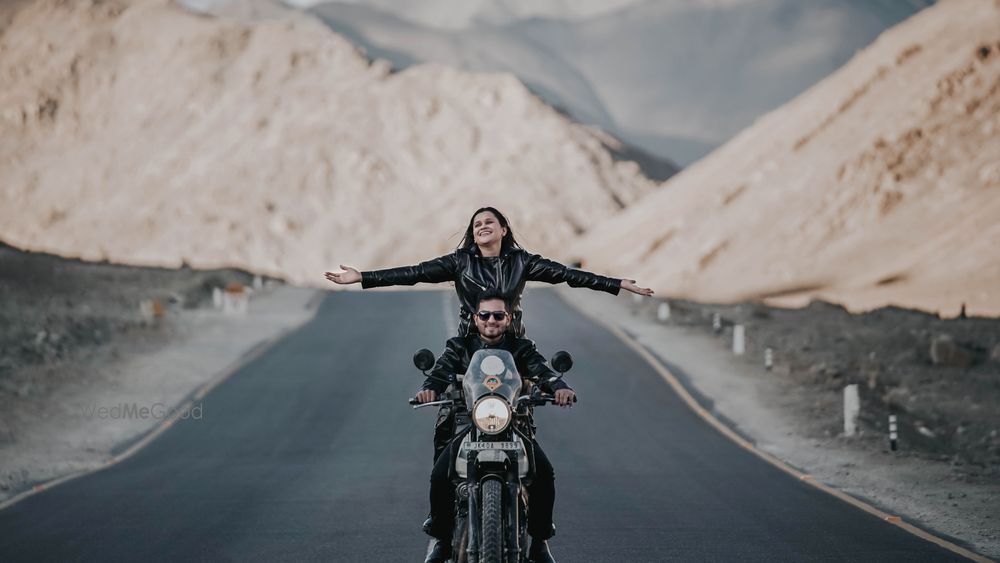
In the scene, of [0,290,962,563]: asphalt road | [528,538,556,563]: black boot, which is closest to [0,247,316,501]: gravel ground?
[0,290,962,563]: asphalt road

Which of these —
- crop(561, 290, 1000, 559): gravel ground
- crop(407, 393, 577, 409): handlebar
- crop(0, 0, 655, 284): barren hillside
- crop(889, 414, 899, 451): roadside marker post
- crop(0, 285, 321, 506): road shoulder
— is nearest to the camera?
crop(407, 393, 577, 409): handlebar

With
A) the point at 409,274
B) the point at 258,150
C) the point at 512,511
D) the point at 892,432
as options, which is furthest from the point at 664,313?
the point at 258,150

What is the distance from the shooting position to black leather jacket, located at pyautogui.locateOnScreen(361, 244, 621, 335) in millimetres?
7551

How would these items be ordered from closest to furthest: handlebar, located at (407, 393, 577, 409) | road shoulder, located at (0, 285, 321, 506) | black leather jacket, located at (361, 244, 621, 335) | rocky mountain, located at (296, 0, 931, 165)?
handlebar, located at (407, 393, 577, 409)
black leather jacket, located at (361, 244, 621, 335)
road shoulder, located at (0, 285, 321, 506)
rocky mountain, located at (296, 0, 931, 165)

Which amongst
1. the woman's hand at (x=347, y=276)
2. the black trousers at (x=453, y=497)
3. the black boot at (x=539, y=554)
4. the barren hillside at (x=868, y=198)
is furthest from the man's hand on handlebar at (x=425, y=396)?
the barren hillside at (x=868, y=198)

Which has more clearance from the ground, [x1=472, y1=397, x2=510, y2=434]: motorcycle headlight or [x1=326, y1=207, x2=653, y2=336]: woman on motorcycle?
[x1=326, y1=207, x2=653, y2=336]: woman on motorcycle

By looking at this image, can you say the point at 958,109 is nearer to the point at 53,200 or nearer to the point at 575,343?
the point at 575,343

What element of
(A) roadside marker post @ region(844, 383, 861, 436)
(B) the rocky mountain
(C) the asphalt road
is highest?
(B) the rocky mountain

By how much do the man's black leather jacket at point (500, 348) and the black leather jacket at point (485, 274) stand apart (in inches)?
4.5

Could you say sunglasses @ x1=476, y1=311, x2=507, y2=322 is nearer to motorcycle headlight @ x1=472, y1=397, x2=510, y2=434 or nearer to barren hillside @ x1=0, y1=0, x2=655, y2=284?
motorcycle headlight @ x1=472, y1=397, x2=510, y2=434

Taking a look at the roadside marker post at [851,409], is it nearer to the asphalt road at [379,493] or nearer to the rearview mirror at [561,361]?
the asphalt road at [379,493]

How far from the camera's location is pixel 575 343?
31.2m

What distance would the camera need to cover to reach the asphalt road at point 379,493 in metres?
10.0

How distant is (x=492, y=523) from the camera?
259 inches
